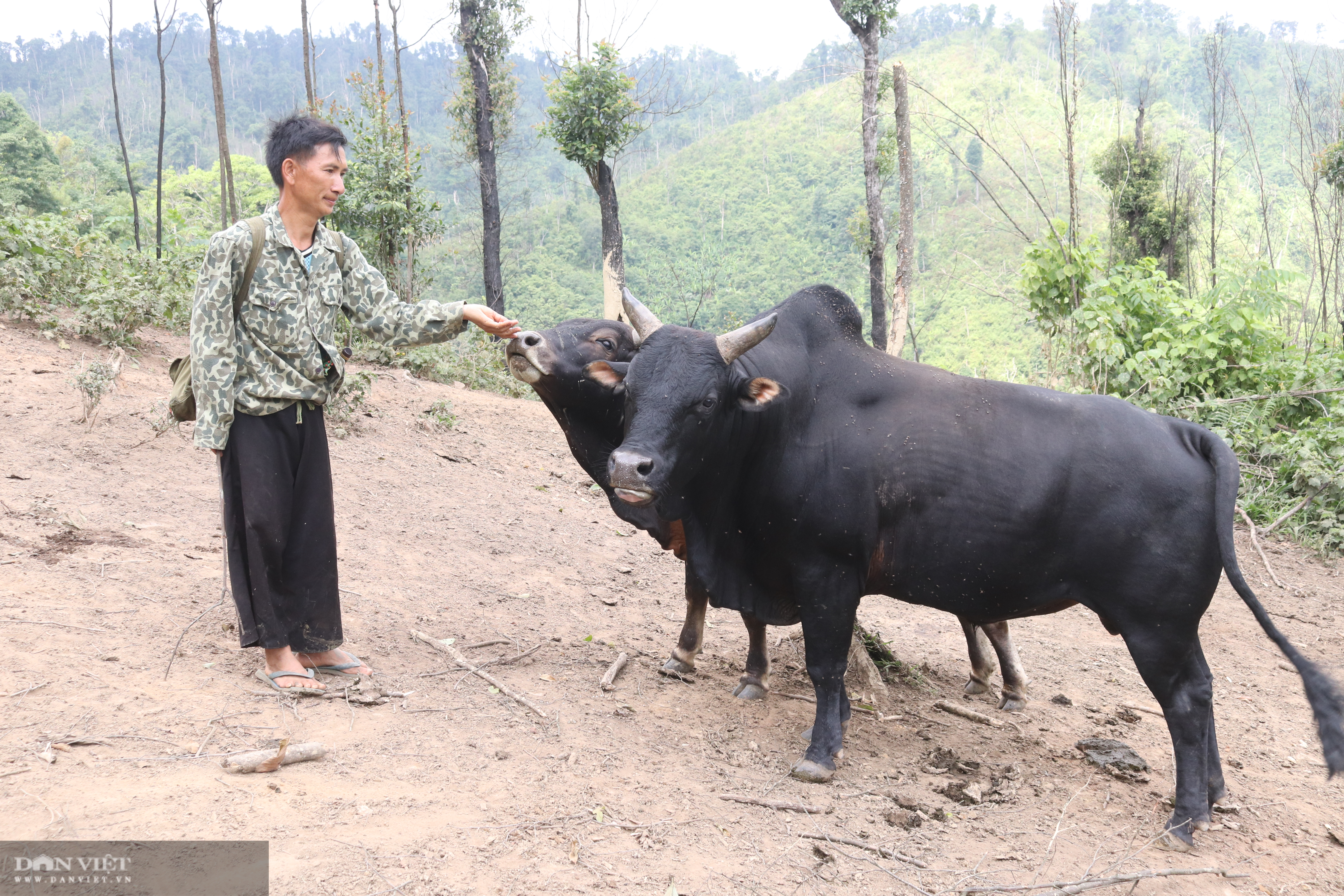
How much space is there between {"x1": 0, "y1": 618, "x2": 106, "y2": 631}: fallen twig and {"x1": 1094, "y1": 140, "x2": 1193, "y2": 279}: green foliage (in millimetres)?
19798

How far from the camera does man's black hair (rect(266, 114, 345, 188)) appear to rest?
385 cm

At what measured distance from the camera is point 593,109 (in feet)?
51.7

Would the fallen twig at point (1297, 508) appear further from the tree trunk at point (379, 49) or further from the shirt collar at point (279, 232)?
the tree trunk at point (379, 49)

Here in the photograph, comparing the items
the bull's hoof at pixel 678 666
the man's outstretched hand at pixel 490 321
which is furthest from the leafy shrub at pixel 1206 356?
the man's outstretched hand at pixel 490 321

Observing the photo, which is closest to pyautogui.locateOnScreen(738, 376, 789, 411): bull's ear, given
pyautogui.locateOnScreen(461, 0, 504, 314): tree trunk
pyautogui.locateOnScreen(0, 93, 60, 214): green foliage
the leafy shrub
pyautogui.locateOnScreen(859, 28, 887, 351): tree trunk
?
the leafy shrub

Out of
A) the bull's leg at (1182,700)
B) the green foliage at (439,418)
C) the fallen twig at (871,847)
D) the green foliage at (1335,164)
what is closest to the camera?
the fallen twig at (871,847)

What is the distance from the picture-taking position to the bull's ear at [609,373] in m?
4.02

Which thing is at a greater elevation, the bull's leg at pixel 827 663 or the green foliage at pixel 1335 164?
the green foliage at pixel 1335 164

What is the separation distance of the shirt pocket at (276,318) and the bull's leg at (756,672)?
8.19ft

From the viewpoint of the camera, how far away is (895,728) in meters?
4.67

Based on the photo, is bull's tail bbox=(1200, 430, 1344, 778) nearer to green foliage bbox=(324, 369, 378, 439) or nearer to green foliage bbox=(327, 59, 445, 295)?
green foliage bbox=(324, 369, 378, 439)

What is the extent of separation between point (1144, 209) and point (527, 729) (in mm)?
20608

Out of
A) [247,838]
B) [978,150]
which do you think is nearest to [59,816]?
[247,838]

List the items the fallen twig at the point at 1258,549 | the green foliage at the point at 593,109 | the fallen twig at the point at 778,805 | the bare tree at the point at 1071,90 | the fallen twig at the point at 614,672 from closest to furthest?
the fallen twig at the point at 778,805 < the fallen twig at the point at 614,672 < the fallen twig at the point at 1258,549 < the bare tree at the point at 1071,90 < the green foliage at the point at 593,109
